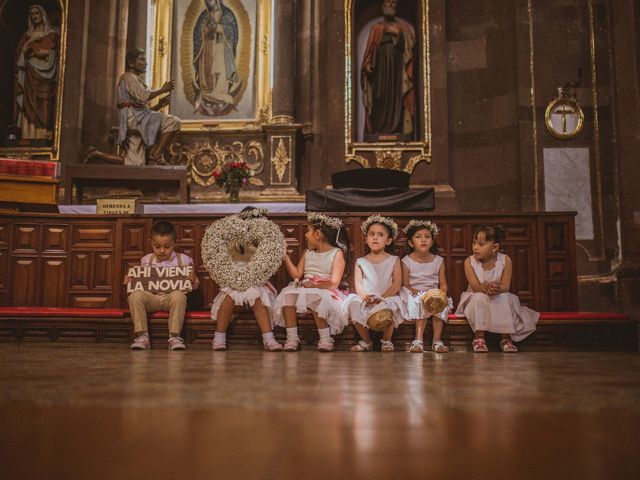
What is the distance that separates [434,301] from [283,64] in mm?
6391

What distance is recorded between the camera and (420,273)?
5738mm

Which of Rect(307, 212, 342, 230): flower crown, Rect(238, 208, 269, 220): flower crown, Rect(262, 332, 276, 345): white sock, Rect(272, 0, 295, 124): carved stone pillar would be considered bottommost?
Rect(262, 332, 276, 345): white sock

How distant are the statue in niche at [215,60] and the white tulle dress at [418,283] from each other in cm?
603

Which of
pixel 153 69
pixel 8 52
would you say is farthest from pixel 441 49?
pixel 8 52

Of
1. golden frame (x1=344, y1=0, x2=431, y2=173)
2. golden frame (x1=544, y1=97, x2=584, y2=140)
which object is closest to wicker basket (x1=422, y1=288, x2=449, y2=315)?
golden frame (x1=344, y1=0, x2=431, y2=173)

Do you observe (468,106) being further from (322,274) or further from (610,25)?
(322,274)

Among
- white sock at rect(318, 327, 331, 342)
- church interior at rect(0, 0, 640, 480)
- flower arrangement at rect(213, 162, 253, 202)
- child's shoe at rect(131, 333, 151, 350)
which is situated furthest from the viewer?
flower arrangement at rect(213, 162, 253, 202)

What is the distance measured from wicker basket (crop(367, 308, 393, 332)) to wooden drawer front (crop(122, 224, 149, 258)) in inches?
105

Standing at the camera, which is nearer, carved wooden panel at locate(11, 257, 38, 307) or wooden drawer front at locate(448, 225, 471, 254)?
wooden drawer front at locate(448, 225, 471, 254)

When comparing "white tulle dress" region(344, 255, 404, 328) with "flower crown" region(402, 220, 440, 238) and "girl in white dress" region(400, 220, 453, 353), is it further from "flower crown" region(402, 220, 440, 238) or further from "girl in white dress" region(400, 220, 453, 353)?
→ "flower crown" region(402, 220, 440, 238)

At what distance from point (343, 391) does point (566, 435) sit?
1035 millimetres

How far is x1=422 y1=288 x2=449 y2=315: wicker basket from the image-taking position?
527cm

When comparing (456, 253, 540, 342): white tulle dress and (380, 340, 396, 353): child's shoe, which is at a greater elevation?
(456, 253, 540, 342): white tulle dress

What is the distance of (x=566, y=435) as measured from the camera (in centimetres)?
160
